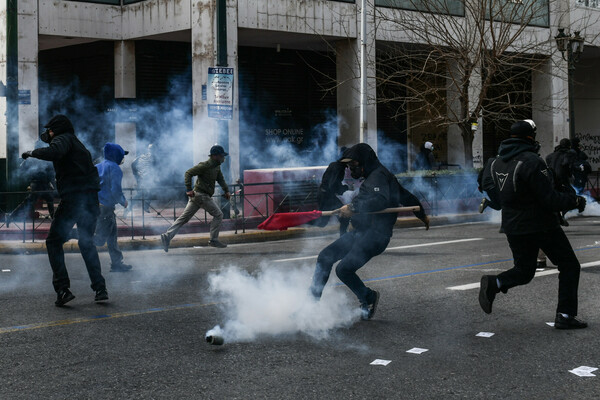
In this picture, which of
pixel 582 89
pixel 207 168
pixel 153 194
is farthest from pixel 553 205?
pixel 582 89

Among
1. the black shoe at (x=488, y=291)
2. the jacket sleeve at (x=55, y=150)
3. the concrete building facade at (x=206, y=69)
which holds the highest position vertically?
the concrete building facade at (x=206, y=69)

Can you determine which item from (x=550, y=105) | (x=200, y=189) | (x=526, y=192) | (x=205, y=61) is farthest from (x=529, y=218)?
(x=550, y=105)

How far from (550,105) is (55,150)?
2395 cm

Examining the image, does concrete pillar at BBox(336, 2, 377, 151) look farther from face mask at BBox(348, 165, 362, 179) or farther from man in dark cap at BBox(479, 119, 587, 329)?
man in dark cap at BBox(479, 119, 587, 329)

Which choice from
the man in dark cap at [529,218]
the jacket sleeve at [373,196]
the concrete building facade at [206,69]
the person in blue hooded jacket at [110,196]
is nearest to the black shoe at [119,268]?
the person in blue hooded jacket at [110,196]

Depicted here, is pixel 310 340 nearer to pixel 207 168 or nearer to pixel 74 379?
pixel 74 379

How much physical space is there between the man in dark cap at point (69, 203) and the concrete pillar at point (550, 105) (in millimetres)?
22979

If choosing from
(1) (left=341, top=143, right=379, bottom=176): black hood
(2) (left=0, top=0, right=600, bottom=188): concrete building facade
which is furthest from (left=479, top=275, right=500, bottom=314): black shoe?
(2) (left=0, top=0, right=600, bottom=188): concrete building facade

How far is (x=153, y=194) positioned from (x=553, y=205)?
1008 cm

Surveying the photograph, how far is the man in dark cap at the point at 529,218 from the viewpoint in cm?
631

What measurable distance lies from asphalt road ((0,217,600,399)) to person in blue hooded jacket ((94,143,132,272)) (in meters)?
0.43

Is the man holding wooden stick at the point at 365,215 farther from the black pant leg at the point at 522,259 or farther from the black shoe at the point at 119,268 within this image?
the black shoe at the point at 119,268

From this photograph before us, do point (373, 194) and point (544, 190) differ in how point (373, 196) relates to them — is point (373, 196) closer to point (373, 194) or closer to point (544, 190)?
point (373, 194)

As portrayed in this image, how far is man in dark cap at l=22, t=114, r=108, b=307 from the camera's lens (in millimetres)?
7863
